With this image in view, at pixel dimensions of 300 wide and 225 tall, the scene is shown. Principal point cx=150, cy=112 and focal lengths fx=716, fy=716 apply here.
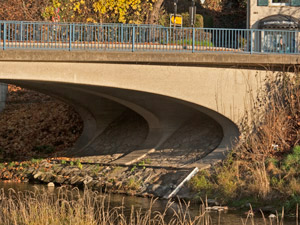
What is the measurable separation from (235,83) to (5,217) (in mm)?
11493

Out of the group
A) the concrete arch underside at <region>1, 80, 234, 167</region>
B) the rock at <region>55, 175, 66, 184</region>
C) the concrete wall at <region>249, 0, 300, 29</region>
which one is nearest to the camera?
the concrete arch underside at <region>1, 80, 234, 167</region>

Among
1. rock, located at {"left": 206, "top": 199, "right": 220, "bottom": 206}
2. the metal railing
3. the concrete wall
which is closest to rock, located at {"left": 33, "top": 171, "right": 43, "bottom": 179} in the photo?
the metal railing

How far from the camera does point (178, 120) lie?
1072 inches

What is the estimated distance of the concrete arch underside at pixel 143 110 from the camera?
21.4 m

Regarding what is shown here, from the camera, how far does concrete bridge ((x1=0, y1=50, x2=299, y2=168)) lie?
69.1 feet

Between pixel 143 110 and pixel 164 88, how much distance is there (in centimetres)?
428

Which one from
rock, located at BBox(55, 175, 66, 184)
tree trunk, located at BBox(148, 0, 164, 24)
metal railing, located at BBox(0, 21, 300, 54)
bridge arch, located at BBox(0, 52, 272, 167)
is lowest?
rock, located at BBox(55, 175, 66, 184)

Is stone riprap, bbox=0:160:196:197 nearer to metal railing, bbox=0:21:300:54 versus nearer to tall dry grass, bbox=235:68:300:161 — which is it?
tall dry grass, bbox=235:68:300:161

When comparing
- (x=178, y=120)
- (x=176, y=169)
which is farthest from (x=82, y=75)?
(x=178, y=120)

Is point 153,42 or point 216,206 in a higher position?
point 153,42

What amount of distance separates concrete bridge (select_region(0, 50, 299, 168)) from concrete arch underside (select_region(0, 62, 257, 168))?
1.2 inches

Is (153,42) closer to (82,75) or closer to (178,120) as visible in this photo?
(82,75)

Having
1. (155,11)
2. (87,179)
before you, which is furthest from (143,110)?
(155,11)

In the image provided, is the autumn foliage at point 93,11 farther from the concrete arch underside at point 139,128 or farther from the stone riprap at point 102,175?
the stone riprap at point 102,175
